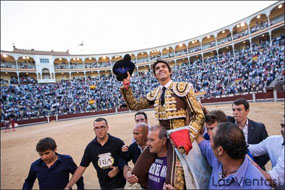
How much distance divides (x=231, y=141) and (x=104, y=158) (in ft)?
5.28

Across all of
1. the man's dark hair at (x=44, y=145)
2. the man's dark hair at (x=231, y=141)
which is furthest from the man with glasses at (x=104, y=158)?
the man's dark hair at (x=231, y=141)

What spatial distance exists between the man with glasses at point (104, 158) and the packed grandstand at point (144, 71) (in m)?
18.6

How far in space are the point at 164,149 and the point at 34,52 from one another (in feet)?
128

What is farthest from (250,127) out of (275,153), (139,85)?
(139,85)

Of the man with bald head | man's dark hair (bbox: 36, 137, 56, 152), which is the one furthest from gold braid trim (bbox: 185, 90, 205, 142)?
man's dark hair (bbox: 36, 137, 56, 152)

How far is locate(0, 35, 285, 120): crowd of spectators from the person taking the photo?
1930 cm

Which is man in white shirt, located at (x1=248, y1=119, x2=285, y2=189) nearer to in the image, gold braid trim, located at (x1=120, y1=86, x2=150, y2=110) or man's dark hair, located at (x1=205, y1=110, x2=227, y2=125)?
man's dark hair, located at (x1=205, y1=110, x2=227, y2=125)

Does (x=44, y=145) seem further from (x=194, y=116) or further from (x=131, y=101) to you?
(x=194, y=116)

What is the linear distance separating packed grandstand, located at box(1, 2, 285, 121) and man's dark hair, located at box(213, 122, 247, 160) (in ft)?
61.9

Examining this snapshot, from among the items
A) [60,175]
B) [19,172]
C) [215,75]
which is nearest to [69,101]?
[215,75]

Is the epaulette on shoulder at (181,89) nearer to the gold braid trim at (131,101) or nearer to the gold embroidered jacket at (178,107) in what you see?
the gold embroidered jacket at (178,107)

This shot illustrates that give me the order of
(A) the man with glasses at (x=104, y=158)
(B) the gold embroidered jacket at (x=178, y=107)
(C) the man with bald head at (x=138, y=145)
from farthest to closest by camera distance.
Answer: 1. (A) the man with glasses at (x=104, y=158)
2. (C) the man with bald head at (x=138, y=145)
3. (B) the gold embroidered jacket at (x=178, y=107)

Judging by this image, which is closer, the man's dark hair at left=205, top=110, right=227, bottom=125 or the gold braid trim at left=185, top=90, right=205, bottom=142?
the gold braid trim at left=185, top=90, right=205, bottom=142

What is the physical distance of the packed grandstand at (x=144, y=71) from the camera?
69.3 ft
